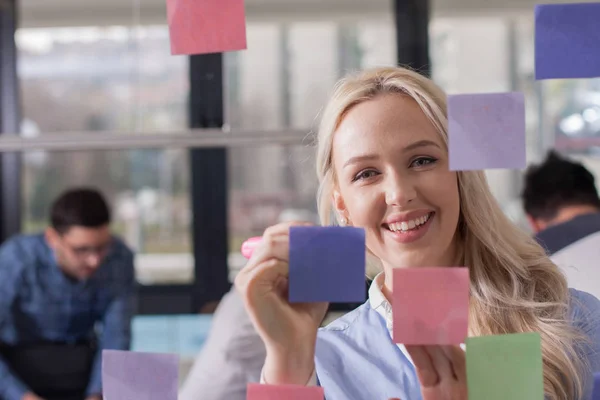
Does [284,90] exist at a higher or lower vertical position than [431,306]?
higher

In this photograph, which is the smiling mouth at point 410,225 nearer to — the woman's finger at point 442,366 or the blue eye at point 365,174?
the blue eye at point 365,174

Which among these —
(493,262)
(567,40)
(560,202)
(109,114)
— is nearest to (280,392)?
(493,262)

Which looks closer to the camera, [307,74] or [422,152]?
[422,152]

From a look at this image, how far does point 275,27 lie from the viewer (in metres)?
2.91

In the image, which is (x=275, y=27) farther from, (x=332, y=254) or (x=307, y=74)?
(x=332, y=254)

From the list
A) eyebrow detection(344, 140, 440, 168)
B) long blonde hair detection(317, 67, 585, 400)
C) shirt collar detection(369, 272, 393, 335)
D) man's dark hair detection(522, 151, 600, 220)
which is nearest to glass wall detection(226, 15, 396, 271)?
man's dark hair detection(522, 151, 600, 220)

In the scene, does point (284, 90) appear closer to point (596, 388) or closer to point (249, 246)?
point (249, 246)

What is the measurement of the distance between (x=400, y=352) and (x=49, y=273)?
1.95 meters

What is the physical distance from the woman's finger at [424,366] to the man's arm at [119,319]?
192 centimetres

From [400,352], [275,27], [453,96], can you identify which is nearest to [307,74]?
[275,27]

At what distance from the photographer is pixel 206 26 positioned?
3.00 feet

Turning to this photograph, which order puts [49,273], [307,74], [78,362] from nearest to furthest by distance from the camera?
[78,362] < [49,273] < [307,74]

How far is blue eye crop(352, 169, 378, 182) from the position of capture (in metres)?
0.98

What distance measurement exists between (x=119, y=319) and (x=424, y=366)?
6.53 ft
